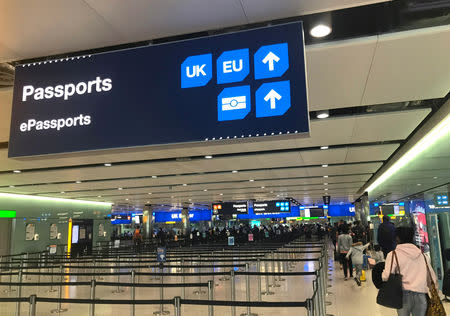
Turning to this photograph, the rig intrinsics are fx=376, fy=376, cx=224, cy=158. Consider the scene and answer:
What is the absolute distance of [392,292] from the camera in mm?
4910

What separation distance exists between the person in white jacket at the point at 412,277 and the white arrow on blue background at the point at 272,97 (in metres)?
3.14

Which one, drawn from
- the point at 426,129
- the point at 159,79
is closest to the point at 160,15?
the point at 159,79

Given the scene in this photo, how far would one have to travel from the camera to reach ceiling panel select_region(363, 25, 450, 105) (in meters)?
4.69

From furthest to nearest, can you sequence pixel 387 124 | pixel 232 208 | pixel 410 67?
1. pixel 232 208
2. pixel 387 124
3. pixel 410 67

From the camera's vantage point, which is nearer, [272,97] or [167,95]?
[272,97]

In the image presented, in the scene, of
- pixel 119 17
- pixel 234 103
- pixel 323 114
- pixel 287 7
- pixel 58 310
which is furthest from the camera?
pixel 58 310

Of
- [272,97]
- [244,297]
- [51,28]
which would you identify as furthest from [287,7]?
[244,297]

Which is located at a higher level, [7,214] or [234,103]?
[234,103]

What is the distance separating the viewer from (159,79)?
3.66 m

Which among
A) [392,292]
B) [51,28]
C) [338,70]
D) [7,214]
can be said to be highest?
[338,70]

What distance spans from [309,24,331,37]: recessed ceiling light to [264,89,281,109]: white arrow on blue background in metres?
1.57

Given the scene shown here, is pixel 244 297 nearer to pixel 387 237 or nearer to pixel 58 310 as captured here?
pixel 387 237

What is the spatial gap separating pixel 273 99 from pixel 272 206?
87.4 ft

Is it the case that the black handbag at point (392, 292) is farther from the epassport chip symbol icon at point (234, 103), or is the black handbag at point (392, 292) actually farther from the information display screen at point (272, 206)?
the information display screen at point (272, 206)
